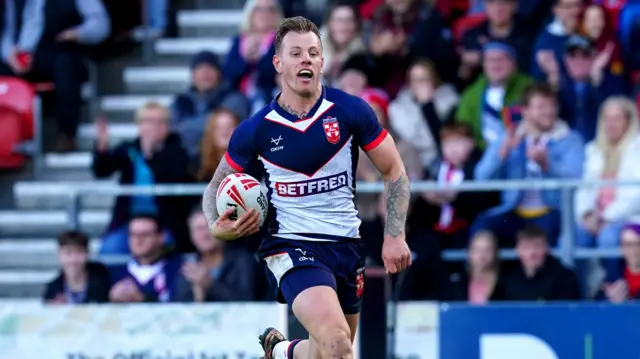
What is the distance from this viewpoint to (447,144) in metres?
12.3

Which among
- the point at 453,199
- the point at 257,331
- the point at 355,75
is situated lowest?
the point at 257,331

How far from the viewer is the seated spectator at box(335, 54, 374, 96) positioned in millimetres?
12914

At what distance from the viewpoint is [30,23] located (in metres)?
14.9

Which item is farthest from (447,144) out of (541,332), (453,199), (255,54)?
(255,54)

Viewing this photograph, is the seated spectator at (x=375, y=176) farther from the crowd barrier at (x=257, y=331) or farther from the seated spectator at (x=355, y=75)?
the crowd barrier at (x=257, y=331)

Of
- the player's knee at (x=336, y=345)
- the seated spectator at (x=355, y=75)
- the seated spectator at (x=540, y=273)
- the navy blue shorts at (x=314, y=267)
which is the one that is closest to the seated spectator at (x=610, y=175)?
the seated spectator at (x=540, y=273)

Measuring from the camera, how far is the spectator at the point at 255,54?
532 inches

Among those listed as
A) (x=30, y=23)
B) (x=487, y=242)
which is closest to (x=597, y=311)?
(x=487, y=242)

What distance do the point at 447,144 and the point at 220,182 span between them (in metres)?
4.11

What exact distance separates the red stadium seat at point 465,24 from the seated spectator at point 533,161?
4.95 ft

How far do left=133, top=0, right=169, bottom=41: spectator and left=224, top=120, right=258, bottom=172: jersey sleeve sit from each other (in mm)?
7149

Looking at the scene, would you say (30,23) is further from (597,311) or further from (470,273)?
(597,311)

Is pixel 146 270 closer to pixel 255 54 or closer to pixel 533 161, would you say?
pixel 255 54

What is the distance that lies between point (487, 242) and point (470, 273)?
35 cm
